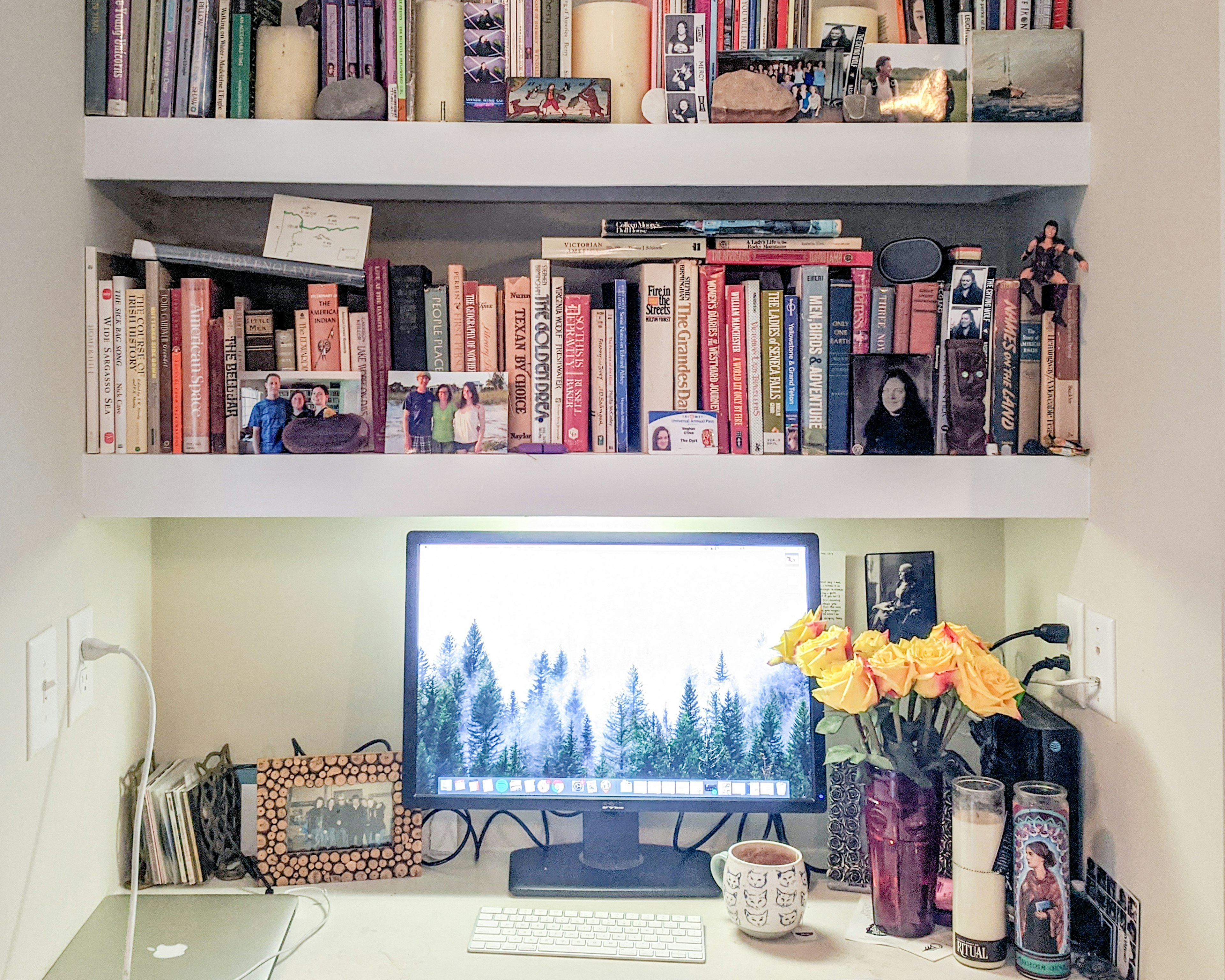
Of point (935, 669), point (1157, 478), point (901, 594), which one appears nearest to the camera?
point (1157, 478)

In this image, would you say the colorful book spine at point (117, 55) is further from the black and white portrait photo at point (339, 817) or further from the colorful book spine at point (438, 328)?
the black and white portrait photo at point (339, 817)

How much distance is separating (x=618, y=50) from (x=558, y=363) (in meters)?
0.41

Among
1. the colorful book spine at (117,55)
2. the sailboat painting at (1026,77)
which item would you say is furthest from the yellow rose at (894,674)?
the colorful book spine at (117,55)

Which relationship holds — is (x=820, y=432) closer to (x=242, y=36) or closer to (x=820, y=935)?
(x=820, y=935)

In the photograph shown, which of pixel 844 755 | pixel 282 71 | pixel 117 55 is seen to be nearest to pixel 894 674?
pixel 844 755

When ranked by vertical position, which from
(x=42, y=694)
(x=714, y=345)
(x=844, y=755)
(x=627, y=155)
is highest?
(x=627, y=155)

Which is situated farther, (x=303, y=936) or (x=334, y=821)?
(x=334, y=821)

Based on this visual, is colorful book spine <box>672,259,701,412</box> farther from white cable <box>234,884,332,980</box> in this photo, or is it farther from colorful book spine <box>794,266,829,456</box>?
white cable <box>234,884,332,980</box>

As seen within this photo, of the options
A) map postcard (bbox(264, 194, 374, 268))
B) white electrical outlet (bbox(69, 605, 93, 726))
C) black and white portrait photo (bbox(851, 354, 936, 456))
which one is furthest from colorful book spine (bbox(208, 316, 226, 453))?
black and white portrait photo (bbox(851, 354, 936, 456))

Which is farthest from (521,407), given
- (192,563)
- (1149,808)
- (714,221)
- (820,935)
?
(1149,808)

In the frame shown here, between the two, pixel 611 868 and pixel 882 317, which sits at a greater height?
pixel 882 317

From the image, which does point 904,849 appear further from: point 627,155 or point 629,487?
point 627,155

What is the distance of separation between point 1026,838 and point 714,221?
33.3 inches

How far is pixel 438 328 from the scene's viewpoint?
1381mm
